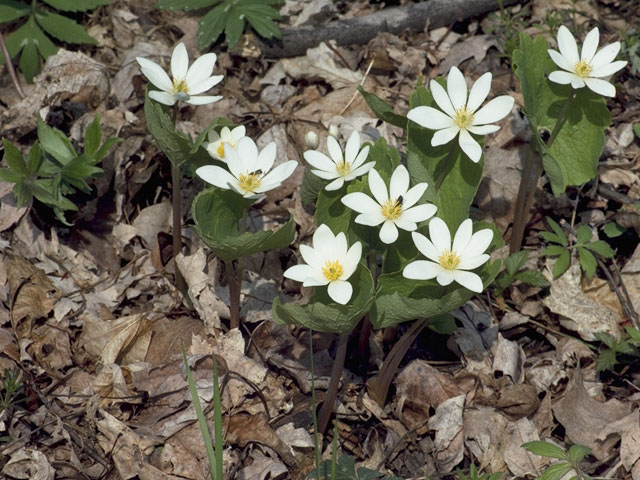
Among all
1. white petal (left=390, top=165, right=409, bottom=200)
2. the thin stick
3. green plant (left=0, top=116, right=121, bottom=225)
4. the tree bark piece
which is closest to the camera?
white petal (left=390, top=165, right=409, bottom=200)

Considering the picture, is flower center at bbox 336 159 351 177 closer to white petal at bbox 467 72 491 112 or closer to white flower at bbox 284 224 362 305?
white flower at bbox 284 224 362 305

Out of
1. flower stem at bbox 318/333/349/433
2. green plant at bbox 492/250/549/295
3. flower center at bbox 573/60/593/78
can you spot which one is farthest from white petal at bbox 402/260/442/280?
flower center at bbox 573/60/593/78

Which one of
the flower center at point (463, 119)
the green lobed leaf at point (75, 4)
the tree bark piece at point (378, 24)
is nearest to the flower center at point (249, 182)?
the flower center at point (463, 119)

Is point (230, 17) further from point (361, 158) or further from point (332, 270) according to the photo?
point (332, 270)

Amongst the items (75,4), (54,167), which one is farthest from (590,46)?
(75,4)

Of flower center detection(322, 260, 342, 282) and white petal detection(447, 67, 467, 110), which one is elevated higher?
white petal detection(447, 67, 467, 110)

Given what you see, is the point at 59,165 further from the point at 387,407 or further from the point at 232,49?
the point at 387,407
